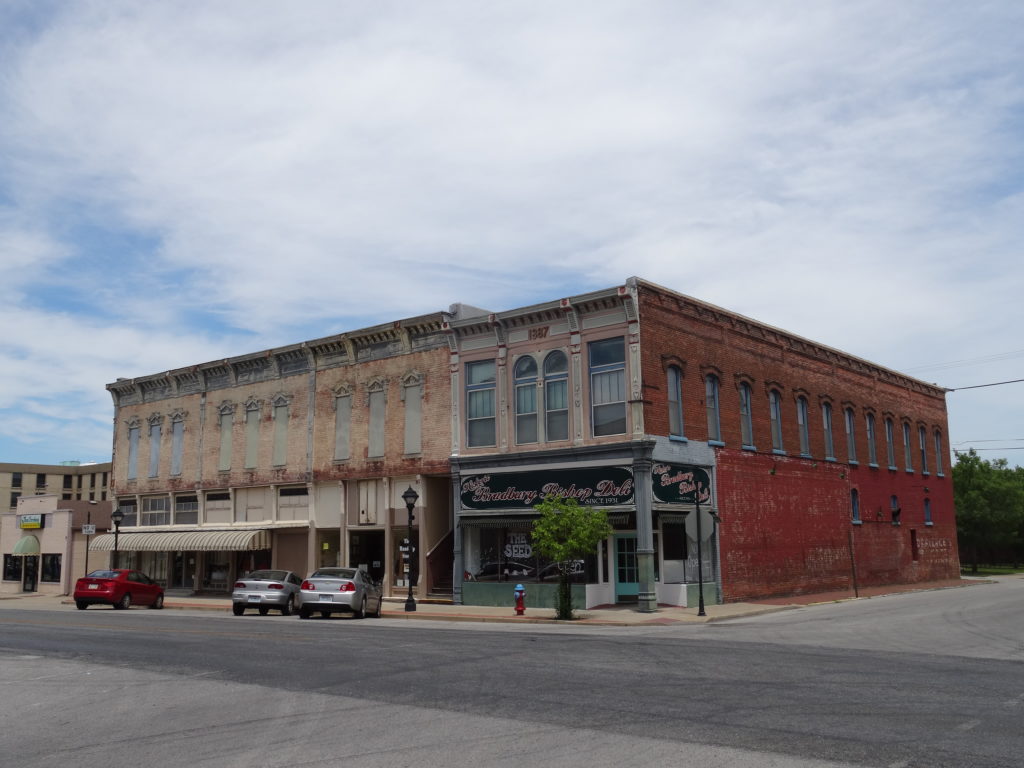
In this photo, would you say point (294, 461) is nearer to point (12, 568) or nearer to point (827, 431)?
point (827, 431)

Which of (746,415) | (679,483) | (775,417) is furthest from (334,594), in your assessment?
(775,417)

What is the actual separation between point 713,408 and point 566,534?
8836 millimetres

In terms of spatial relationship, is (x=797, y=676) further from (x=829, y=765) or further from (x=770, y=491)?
(x=770, y=491)

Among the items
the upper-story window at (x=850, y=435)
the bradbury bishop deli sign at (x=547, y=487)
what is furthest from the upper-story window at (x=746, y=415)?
the upper-story window at (x=850, y=435)

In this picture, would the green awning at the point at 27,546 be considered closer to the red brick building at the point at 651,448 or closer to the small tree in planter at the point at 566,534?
the red brick building at the point at 651,448

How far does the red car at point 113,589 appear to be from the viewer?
33406 mm

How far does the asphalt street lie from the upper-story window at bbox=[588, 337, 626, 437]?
10.7 meters

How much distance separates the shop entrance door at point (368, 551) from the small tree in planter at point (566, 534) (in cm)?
1198

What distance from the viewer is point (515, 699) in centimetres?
1152

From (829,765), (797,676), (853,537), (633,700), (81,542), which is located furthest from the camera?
(81,542)

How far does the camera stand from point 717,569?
3198 centimetres

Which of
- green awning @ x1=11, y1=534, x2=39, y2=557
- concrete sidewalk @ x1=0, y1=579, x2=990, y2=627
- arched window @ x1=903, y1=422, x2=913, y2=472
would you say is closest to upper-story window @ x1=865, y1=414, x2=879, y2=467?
arched window @ x1=903, y1=422, x2=913, y2=472

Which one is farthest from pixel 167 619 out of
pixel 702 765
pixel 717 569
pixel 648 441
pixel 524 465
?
pixel 702 765

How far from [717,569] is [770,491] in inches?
208
